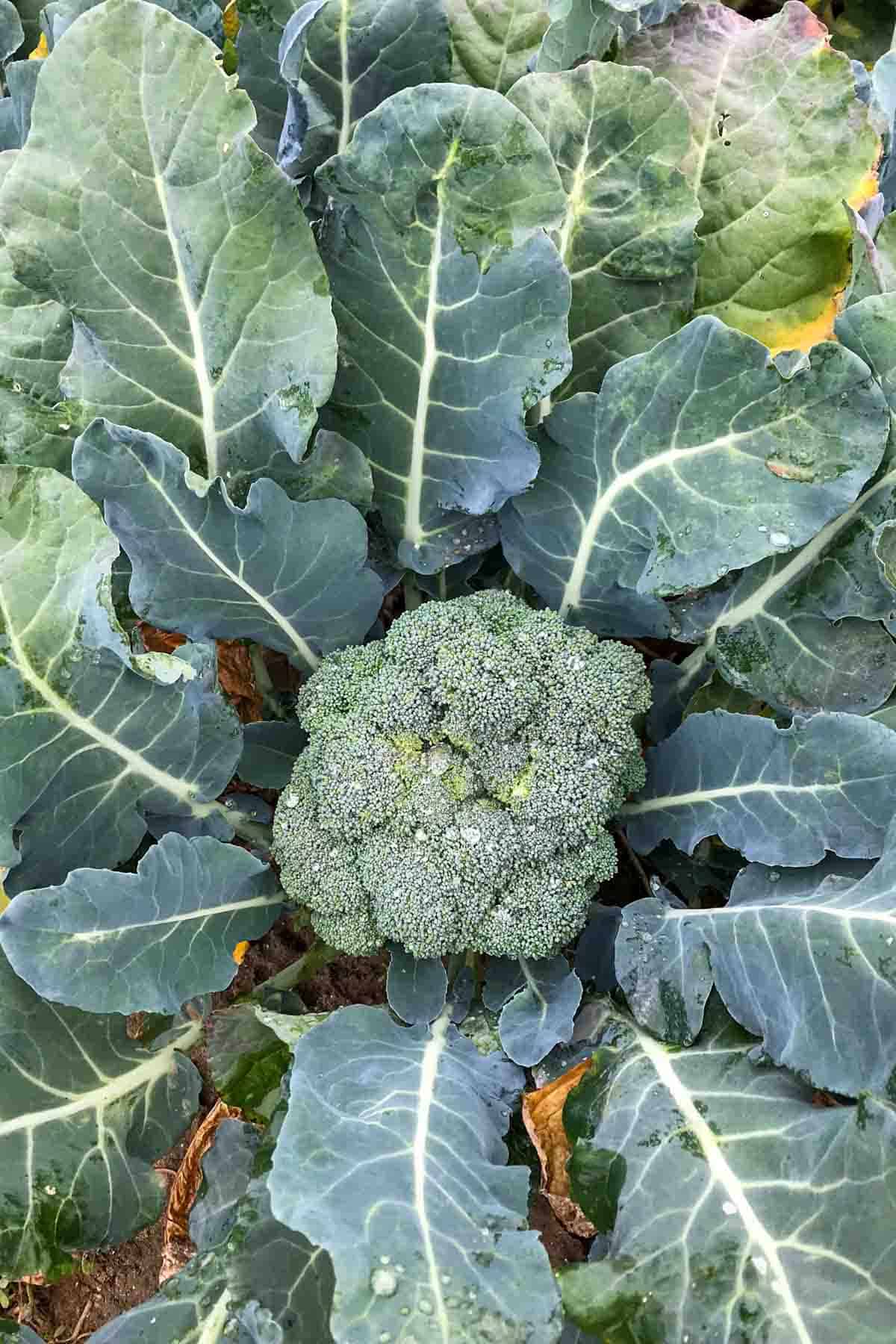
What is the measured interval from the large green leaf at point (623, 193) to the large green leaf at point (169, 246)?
1.35 feet

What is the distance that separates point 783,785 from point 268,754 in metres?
0.83

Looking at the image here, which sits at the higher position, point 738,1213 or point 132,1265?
point 738,1213

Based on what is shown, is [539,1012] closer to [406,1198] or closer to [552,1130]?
[552,1130]

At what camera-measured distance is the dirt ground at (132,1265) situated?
1795 mm

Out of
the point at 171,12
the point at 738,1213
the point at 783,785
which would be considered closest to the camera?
the point at 738,1213

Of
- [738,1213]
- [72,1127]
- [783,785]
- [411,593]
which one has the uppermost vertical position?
[783,785]

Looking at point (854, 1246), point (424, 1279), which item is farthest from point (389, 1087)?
point (854, 1246)

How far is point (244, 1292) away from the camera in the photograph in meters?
1.27

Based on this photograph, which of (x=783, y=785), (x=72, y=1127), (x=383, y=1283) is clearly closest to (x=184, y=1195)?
(x=72, y=1127)

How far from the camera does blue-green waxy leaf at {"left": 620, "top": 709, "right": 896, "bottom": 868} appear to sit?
1.31 m

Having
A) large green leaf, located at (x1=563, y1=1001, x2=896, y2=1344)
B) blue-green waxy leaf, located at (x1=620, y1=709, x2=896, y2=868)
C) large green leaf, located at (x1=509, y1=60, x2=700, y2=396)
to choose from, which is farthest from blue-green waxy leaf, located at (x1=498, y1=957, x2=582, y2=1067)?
large green leaf, located at (x1=509, y1=60, x2=700, y2=396)

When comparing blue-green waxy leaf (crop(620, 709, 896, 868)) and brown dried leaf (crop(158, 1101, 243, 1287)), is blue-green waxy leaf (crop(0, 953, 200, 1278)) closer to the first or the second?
brown dried leaf (crop(158, 1101, 243, 1287))

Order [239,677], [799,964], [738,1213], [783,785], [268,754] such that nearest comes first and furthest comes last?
[738,1213], [799,964], [783,785], [268,754], [239,677]

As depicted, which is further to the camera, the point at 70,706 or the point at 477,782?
the point at 477,782
